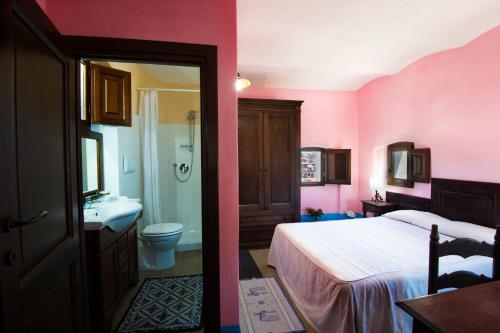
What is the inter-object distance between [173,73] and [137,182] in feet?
5.32

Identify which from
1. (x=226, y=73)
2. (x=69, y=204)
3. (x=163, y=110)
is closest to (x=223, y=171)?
(x=226, y=73)

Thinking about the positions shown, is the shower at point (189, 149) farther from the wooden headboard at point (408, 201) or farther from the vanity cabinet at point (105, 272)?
the wooden headboard at point (408, 201)

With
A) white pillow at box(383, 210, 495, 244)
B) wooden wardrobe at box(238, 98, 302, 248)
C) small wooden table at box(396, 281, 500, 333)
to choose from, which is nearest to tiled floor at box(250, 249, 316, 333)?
wooden wardrobe at box(238, 98, 302, 248)

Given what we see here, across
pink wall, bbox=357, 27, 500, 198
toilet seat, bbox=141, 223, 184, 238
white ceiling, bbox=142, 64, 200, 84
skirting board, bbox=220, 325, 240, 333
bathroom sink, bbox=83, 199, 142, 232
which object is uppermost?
white ceiling, bbox=142, 64, 200, 84

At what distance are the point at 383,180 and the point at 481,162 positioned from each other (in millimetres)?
1354

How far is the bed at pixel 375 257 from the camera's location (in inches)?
62.2

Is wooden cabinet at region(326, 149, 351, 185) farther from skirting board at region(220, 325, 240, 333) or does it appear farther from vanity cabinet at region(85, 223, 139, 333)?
vanity cabinet at region(85, 223, 139, 333)

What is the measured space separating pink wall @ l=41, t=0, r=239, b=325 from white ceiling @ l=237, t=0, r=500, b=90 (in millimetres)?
648

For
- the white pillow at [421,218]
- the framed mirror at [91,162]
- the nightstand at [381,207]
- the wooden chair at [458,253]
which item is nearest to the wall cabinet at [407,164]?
the nightstand at [381,207]

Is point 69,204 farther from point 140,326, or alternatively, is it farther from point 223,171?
point 140,326

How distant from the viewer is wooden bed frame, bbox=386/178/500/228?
7.72 feet

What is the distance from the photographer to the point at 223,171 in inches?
67.7

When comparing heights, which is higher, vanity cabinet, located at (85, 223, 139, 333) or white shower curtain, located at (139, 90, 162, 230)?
white shower curtain, located at (139, 90, 162, 230)

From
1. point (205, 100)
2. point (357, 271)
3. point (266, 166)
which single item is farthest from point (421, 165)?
point (205, 100)
